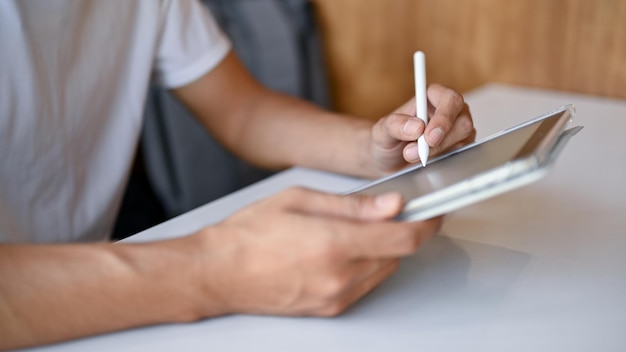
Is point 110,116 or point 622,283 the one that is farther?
point 110,116

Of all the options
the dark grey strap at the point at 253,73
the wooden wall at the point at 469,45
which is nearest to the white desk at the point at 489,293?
the wooden wall at the point at 469,45

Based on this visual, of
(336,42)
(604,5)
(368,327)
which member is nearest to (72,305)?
(368,327)

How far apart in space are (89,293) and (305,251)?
175 mm

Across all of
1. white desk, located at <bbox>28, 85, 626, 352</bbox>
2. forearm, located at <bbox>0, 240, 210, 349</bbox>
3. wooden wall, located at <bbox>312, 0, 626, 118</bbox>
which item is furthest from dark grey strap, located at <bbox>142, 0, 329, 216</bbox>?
forearm, located at <bbox>0, 240, 210, 349</bbox>

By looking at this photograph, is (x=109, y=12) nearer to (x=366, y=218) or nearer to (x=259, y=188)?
(x=259, y=188)

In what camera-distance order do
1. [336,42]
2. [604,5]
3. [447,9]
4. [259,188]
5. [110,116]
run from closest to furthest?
1. [259,188]
2. [110,116]
3. [604,5]
4. [447,9]
5. [336,42]

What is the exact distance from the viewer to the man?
55 centimetres

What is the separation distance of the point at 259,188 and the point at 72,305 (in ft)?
1.08

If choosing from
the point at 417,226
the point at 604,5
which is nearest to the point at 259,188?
the point at 417,226

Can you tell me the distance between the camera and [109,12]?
934 millimetres

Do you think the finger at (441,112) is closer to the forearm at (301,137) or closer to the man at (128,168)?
the man at (128,168)

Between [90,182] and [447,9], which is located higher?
[447,9]

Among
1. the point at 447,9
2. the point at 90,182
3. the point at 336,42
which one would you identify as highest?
the point at 447,9

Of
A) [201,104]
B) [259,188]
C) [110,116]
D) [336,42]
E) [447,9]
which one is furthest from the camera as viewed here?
[336,42]
